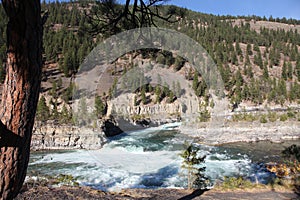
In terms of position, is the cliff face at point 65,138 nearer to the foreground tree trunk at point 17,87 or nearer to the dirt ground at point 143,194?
the dirt ground at point 143,194

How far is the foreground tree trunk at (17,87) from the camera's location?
1546mm

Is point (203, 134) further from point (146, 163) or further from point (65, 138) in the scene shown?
point (65, 138)

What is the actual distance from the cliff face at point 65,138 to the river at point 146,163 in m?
0.95

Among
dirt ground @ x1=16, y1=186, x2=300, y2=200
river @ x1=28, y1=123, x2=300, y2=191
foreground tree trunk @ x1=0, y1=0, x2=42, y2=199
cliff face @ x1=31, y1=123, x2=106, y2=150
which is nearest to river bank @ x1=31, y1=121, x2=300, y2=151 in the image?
cliff face @ x1=31, y1=123, x2=106, y2=150

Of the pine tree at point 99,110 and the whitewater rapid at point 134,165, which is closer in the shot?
the whitewater rapid at point 134,165

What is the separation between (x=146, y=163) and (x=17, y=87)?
10.5 metres

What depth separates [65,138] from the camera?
16.4 m

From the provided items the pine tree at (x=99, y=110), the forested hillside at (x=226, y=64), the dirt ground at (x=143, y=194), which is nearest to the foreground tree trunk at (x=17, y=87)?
the dirt ground at (x=143, y=194)

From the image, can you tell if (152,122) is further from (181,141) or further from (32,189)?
(32,189)

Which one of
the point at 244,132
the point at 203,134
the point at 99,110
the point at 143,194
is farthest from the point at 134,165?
the point at 99,110

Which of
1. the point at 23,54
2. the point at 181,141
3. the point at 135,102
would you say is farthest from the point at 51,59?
the point at 23,54

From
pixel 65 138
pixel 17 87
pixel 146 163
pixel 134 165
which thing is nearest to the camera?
pixel 17 87

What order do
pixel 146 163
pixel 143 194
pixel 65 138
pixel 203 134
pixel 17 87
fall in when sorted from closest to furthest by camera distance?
pixel 17 87, pixel 143 194, pixel 146 163, pixel 65 138, pixel 203 134

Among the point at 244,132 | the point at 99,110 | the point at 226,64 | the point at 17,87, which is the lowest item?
the point at 244,132
